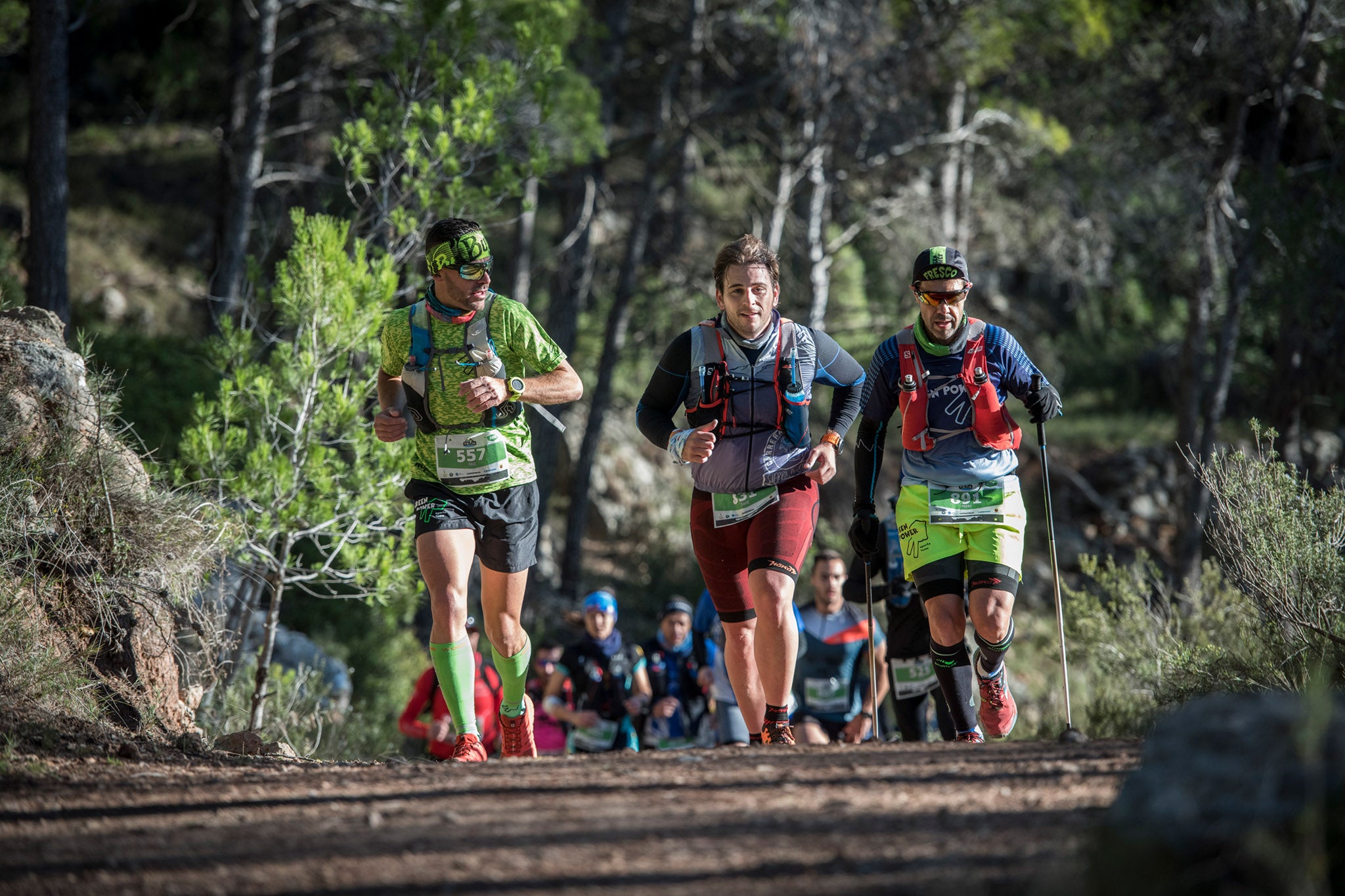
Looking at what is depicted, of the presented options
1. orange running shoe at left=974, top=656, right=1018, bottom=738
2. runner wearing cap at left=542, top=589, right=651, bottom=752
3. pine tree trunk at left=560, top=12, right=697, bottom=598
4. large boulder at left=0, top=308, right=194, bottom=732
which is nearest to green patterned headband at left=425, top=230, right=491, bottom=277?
large boulder at left=0, top=308, right=194, bottom=732

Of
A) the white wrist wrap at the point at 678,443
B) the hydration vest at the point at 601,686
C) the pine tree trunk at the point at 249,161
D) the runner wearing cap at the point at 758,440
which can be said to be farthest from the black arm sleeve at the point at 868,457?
the pine tree trunk at the point at 249,161

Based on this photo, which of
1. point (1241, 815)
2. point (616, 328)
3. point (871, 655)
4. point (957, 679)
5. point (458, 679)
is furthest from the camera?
point (616, 328)

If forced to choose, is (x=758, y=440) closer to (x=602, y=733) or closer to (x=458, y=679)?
(x=458, y=679)

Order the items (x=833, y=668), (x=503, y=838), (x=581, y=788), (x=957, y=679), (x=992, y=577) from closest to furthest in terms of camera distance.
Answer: (x=503, y=838), (x=581, y=788), (x=992, y=577), (x=957, y=679), (x=833, y=668)

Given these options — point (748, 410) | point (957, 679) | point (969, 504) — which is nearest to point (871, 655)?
point (957, 679)

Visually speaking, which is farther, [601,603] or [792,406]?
[601,603]

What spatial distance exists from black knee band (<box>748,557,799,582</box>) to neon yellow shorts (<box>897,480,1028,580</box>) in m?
0.68

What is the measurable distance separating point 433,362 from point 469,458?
0.47 metres

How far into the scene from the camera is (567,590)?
1564 cm

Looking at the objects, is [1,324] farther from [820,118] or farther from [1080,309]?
[1080,309]

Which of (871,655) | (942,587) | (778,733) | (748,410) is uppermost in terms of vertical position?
(748,410)

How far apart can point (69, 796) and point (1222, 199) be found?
14.2 meters

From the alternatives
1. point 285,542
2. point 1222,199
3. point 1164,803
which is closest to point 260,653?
point 285,542

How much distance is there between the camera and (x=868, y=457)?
18.4ft
